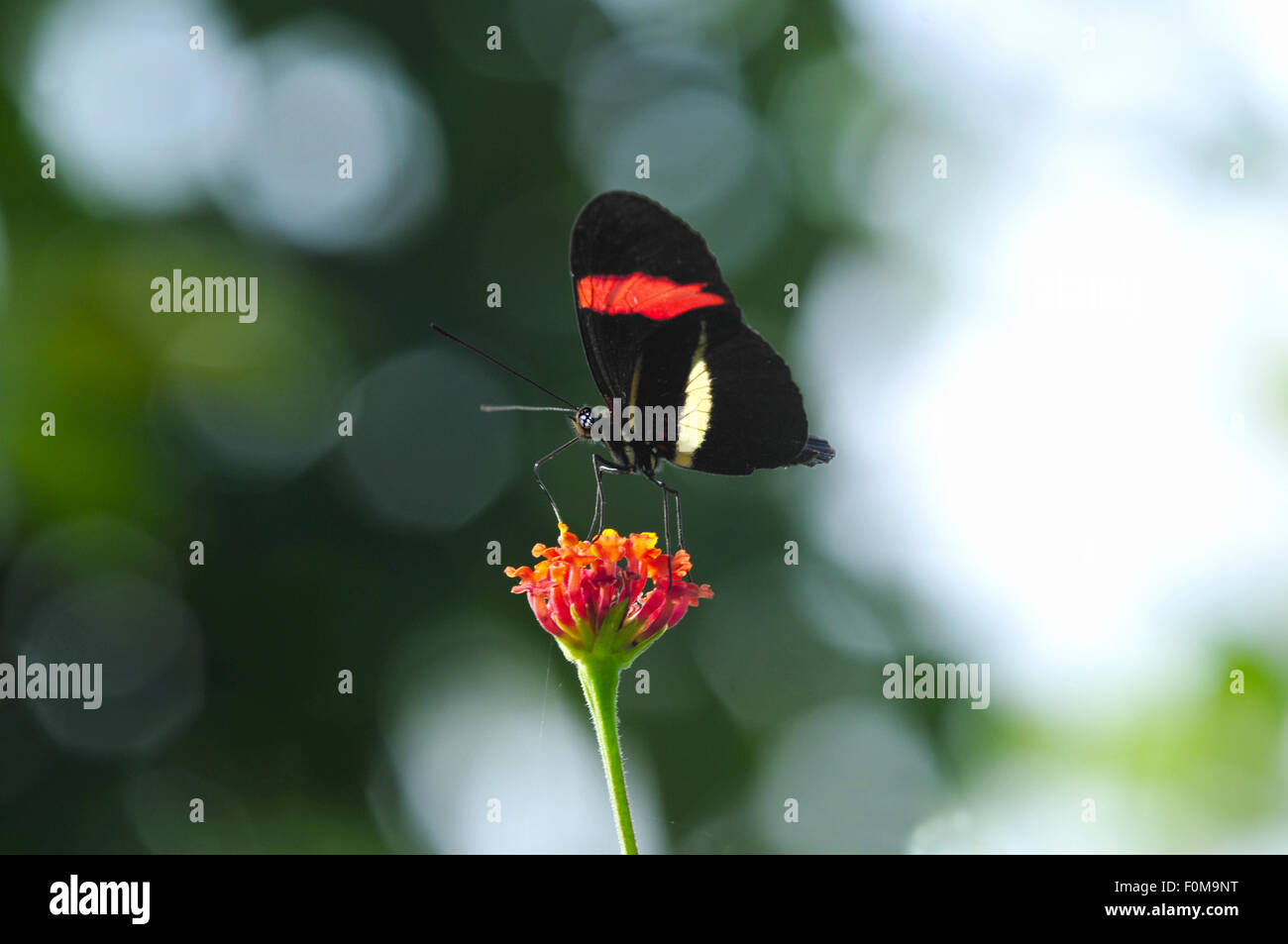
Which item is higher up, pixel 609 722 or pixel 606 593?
pixel 606 593

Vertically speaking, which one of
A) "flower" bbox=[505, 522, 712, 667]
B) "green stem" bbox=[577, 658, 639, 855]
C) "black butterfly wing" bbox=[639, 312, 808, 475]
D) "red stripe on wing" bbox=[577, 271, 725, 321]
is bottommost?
"green stem" bbox=[577, 658, 639, 855]

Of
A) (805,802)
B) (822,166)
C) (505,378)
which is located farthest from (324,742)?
(822,166)

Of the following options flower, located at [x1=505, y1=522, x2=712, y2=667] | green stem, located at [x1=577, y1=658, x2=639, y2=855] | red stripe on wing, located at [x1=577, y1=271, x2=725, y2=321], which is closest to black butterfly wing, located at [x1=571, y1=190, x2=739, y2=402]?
red stripe on wing, located at [x1=577, y1=271, x2=725, y2=321]

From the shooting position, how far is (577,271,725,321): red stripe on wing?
2.54 meters

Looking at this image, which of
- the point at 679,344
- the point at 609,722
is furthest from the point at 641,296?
the point at 609,722

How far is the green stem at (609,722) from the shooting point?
1.86m

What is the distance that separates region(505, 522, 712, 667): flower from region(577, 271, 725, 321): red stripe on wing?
0.65 metres

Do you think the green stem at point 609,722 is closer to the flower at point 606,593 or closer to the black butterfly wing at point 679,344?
the flower at point 606,593

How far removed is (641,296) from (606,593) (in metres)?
0.79

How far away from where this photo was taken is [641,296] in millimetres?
2555

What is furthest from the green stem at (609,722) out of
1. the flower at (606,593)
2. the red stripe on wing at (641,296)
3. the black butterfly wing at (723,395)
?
the red stripe on wing at (641,296)

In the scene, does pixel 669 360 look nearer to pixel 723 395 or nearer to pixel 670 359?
pixel 670 359

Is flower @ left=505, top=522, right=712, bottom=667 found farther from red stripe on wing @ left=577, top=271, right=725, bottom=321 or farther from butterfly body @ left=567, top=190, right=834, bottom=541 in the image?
red stripe on wing @ left=577, top=271, right=725, bottom=321

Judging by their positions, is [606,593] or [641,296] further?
[641,296]
